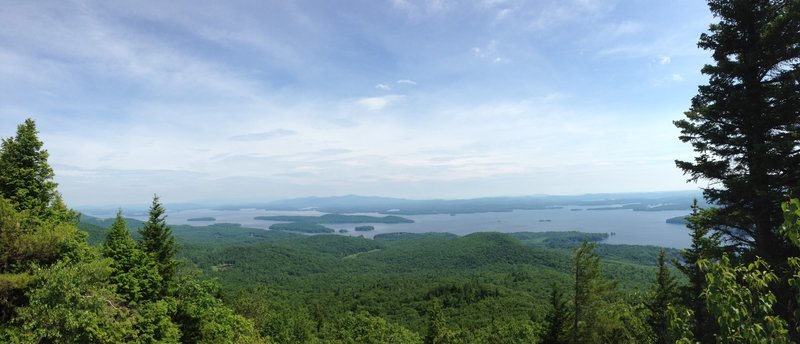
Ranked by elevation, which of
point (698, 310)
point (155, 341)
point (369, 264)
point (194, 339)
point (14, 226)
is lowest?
point (369, 264)

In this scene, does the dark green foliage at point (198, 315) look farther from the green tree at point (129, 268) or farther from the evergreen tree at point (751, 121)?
the evergreen tree at point (751, 121)

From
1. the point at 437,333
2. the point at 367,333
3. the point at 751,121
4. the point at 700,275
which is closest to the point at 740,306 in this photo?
the point at 751,121

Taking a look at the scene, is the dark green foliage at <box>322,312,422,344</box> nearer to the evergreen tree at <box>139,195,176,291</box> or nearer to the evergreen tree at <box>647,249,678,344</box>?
the evergreen tree at <box>139,195,176,291</box>

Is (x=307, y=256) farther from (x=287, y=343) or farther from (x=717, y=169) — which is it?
(x=717, y=169)

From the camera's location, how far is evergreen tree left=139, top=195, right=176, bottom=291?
856 inches

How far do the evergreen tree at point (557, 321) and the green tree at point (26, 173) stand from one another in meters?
27.3

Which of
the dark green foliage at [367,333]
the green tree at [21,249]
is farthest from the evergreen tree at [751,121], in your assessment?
the dark green foliage at [367,333]

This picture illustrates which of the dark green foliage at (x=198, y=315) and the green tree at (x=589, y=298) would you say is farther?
the dark green foliage at (x=198, y=315)

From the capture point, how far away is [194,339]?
71.4ft

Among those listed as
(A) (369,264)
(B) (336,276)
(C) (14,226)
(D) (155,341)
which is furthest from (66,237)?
(A) (369,264)

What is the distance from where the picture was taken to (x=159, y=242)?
22.4 m

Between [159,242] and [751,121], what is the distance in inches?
1126

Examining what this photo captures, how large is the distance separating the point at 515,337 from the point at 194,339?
113 feet

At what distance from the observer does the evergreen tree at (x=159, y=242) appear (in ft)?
71.4
